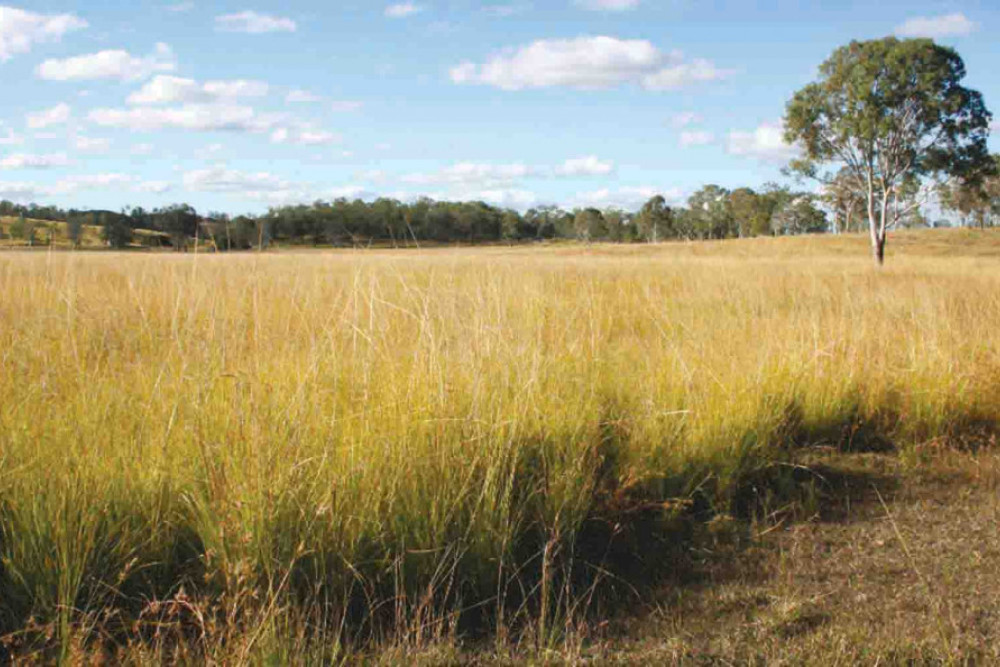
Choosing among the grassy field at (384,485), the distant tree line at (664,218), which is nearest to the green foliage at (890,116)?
the distant tree line at (664,218)

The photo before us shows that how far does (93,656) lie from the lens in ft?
7.31

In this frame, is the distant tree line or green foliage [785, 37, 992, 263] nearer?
the distant tree line

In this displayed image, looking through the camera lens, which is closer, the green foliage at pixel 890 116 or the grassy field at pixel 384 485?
the grassy field at pixel 384 485

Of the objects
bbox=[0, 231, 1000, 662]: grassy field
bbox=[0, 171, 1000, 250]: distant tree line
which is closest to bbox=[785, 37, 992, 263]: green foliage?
bbox=[0, 171, 1000, 250]: distant tree line

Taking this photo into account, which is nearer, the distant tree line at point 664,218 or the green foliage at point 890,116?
the distant tree line at point 664,218

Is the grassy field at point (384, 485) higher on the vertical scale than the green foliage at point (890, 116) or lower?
lower

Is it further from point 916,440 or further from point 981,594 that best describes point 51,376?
point 916,440

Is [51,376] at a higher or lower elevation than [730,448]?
higher

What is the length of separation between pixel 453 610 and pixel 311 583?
0.53m

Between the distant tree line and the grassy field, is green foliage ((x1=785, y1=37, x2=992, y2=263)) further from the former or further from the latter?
the grassy field

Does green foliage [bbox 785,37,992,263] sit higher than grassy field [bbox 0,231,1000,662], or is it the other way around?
green foliage [bbox 785,37,992,263]

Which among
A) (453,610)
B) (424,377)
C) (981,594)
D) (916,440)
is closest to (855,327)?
(916,440)

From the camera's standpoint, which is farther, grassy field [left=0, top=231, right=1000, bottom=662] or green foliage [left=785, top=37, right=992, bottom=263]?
green foliage [left=785, top=37, right=992, bottom=263]

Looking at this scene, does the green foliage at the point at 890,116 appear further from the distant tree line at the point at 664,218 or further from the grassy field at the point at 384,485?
the grassy field at the point at 384,485
